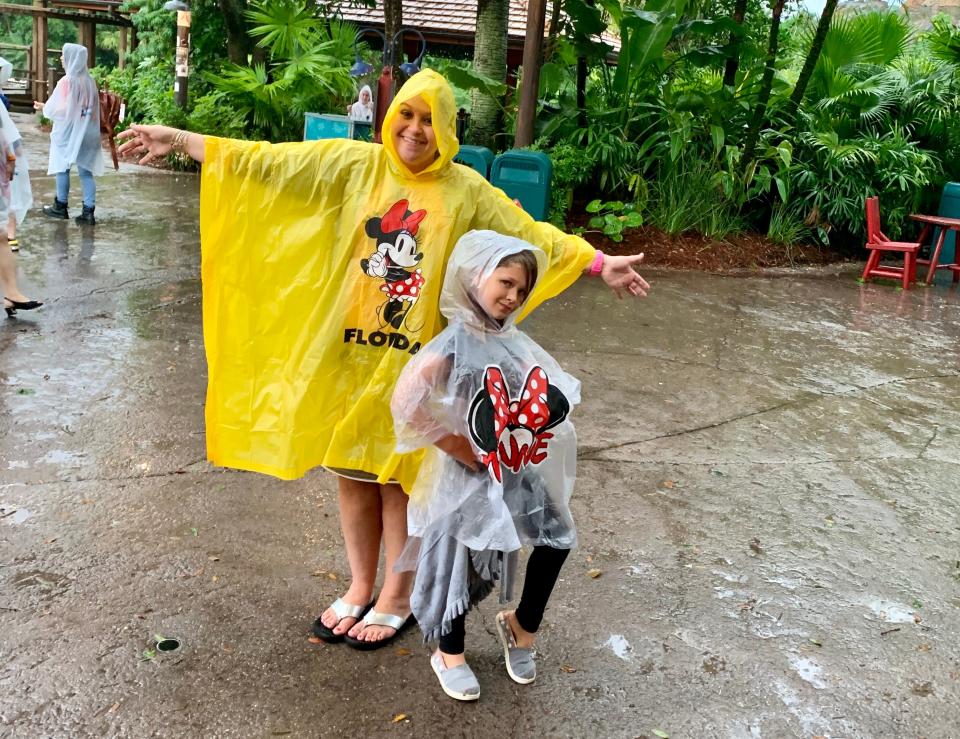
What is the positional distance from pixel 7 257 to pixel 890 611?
5.31 meters

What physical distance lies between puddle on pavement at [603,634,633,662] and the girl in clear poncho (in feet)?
1.59

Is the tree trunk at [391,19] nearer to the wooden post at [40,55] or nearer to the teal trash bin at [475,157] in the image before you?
the teal trash bin at [475,157]

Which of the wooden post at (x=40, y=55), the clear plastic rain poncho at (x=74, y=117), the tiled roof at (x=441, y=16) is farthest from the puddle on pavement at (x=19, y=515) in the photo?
the wooden post at (x=40, y=55)

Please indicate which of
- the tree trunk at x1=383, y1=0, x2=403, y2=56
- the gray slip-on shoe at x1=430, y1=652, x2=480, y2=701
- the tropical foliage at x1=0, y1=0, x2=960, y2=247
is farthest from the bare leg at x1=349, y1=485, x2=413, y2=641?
the tree trunk at x1=383, y1=0, x2=403, y2=56

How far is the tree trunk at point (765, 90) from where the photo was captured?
10.4 metres

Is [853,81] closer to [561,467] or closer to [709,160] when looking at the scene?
[709,160]

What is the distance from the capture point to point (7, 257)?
5977 millimetres

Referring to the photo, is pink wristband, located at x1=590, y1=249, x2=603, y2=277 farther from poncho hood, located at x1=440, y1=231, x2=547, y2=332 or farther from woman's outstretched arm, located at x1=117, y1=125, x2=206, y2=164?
woman's outstretched arm, located at x1=117, y1=125, x2=206, y2=164

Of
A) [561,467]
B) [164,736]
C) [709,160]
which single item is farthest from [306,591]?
[709,160]

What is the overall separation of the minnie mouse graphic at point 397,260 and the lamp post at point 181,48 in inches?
492

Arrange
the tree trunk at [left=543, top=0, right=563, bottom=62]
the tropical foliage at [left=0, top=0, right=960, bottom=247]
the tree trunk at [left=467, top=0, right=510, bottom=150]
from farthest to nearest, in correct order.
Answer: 1. the tree trunk at [left=543, top=0, right=563, bottom=62]
2. the tree trunk at [left=467, top=0, right=510, bottom=150]
3. the tropical foliage at [left=0, top=0, right=960, bottom=247]

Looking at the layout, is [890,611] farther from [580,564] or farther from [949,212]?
[949,212]

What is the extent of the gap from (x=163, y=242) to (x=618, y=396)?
506 centimetres

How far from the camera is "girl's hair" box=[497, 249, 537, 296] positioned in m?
→ 2.55
